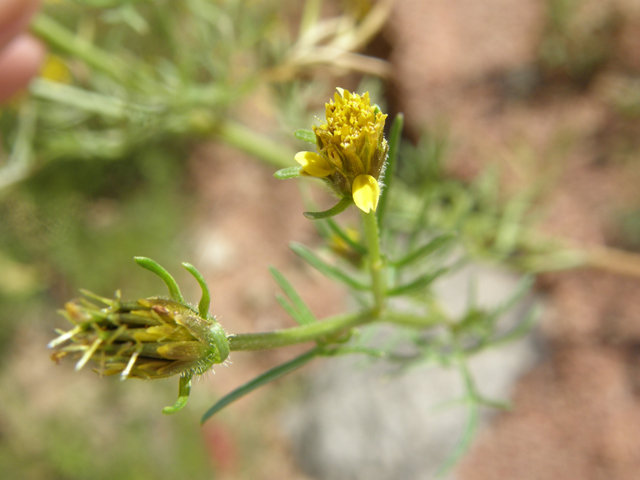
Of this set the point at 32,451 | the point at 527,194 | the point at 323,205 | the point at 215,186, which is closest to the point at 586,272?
the point at 527,194

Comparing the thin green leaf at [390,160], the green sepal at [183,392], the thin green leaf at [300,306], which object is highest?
the thin green leaf at [390,160]

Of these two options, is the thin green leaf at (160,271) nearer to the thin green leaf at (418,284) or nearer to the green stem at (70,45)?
the thin green leaf at (418,284)

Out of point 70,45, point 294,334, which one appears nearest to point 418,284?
point 294,334

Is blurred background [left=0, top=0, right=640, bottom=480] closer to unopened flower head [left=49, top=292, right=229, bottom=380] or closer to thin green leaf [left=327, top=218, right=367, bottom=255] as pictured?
thin green leaf [left=327, top=218, right=367, bottom=255]

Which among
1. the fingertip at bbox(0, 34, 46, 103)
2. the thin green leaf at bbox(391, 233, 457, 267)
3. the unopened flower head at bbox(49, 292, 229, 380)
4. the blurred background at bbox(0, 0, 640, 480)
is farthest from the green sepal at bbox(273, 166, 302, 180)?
the fingertip at bbox(0, 34, 46, 103)

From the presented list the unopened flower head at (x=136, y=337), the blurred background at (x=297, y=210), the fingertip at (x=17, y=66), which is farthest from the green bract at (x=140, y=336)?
the fingertip at (x=17, y=66)

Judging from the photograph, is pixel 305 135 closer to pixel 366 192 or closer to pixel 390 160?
pixel 366 192

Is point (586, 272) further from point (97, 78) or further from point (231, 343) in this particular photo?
point (97, 78)
